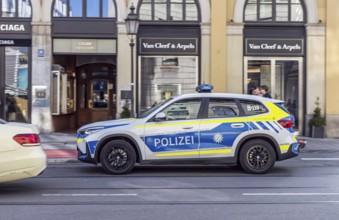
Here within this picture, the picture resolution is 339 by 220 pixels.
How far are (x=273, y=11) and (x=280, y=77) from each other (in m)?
2.62

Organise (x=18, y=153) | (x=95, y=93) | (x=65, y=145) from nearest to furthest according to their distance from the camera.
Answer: (x=18, y=153) → (x=65, y=145) → (x=95, y=93)

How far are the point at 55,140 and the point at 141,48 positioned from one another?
4.87m

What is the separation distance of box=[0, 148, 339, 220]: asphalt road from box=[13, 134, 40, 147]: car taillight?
847 mm

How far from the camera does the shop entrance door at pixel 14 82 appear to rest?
62.6ft

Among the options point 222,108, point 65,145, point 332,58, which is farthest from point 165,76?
point 222,108

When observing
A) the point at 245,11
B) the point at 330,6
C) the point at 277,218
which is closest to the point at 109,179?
the point at 277,218

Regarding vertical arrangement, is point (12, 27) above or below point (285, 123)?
above

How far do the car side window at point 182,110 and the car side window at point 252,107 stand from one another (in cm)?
100

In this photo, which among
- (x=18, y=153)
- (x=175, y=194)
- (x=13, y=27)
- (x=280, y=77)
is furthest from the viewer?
(x=280, y=77)

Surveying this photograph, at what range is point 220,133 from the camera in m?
10.3

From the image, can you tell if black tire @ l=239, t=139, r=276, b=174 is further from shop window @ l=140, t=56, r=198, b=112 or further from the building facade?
shop window @ l=140, t=56, r=198, b=112

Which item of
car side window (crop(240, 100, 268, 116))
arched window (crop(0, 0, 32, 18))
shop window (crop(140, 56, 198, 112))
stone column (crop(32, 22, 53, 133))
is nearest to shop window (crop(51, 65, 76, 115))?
stone column (crop(32, 22, 53, 133))

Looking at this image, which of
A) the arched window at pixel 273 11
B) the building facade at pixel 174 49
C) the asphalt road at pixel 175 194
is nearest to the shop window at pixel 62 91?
the building facade at pixel 174 49

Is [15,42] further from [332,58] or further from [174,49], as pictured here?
[332,58]
